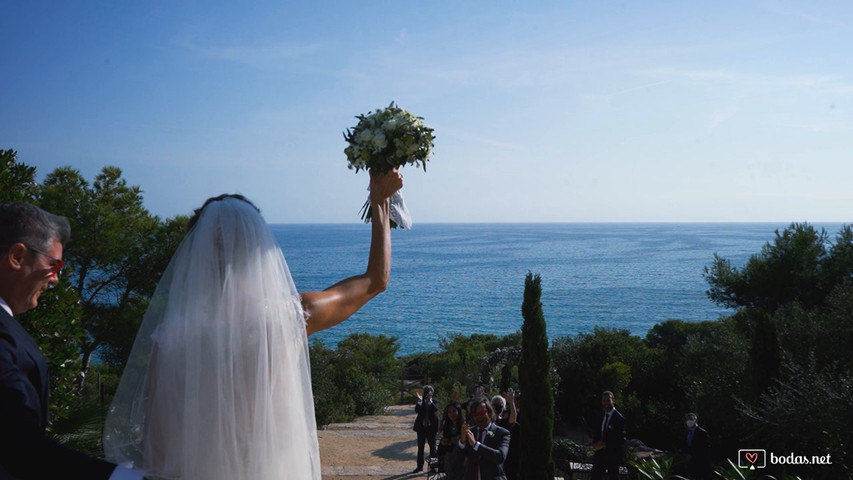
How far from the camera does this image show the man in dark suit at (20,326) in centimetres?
139

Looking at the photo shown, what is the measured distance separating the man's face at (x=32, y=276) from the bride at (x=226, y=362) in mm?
403

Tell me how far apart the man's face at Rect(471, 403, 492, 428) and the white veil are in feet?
18.8

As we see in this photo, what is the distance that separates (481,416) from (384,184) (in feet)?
18.7

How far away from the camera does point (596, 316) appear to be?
60219mm

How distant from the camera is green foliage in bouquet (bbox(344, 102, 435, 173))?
9.59 ft

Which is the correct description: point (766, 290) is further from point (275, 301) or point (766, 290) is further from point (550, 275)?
point (550, 275)

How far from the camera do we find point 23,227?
180 centimetres

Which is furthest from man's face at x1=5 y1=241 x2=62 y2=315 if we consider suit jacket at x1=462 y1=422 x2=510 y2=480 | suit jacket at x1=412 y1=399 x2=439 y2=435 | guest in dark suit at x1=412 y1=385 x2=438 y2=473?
suit jacket at x1=412 y1=399 x2=439 y2=435

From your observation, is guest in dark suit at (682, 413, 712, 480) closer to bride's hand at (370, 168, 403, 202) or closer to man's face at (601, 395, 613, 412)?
man's face at (601, 395, 613, 412)

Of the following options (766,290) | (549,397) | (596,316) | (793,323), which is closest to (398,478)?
(549,397)

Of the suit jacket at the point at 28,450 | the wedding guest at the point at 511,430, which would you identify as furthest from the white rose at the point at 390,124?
the wedding guest at the point at 511,430

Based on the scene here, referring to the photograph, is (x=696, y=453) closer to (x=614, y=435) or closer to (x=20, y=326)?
(x=614, y=435)

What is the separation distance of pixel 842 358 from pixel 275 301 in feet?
48.4

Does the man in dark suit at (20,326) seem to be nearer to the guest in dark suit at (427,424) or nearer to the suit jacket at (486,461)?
the suit jacket at (486,461)
